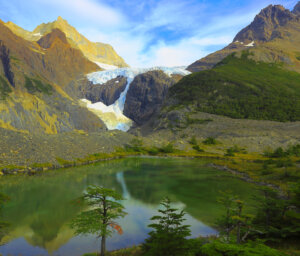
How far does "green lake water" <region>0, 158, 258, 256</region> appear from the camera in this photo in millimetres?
24891

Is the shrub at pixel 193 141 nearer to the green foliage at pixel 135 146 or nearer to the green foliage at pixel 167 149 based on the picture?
the green foliage at pixel 167 149

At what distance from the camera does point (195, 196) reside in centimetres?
4397

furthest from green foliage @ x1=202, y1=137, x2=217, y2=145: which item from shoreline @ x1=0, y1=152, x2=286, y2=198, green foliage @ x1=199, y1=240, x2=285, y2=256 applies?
green foliage @ x1=199, y1=240, x2=285, y2=256

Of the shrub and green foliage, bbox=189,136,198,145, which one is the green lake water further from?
the shrub

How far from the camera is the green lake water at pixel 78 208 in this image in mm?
24891

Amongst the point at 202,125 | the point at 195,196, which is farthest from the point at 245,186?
the point at 202,125

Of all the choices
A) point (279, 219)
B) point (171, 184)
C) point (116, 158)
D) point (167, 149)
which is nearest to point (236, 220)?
point (279, 219)

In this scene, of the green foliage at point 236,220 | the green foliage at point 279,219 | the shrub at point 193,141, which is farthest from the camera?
the shrub at point 193,141

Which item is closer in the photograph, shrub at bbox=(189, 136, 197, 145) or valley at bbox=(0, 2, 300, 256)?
valley at bbox=(0, 2, 300, 256)

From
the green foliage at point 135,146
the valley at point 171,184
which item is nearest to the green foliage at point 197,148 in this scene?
the valley at point 171,184

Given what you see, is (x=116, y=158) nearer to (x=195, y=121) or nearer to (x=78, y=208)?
(x=78, y=208)

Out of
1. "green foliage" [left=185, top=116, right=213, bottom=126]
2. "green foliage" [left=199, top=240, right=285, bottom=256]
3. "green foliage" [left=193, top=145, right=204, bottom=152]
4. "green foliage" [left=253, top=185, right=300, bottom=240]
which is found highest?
"green foliage" [left=185, top=116, right=213, bottom=126]

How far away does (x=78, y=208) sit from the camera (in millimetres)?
36281

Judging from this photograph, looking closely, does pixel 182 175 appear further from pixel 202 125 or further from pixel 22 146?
pixel 202 125
